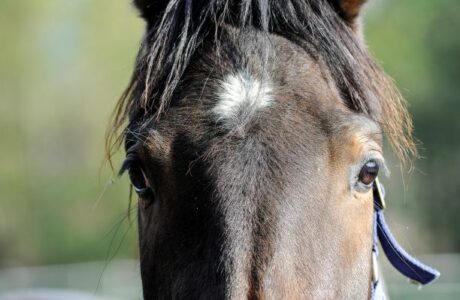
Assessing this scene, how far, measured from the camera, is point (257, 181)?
2602mm

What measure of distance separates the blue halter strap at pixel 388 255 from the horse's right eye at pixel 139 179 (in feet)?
2.95

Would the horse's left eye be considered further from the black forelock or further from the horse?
the black forelock

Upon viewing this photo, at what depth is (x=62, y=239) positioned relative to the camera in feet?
74.8

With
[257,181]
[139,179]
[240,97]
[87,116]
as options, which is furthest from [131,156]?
[87,116]

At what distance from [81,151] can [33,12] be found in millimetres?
4699

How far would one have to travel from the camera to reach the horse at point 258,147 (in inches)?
101

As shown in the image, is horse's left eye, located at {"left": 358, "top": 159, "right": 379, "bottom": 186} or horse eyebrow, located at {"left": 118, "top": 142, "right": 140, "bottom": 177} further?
horse eyebrow, located at {"left": 118, "top": 142, "right": 140, "bottom": 177}

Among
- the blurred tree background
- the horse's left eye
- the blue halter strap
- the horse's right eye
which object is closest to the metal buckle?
the blue halter strap

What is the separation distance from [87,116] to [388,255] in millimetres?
23034

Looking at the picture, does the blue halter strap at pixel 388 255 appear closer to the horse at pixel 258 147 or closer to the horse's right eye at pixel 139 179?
the horse at pixel 258 147

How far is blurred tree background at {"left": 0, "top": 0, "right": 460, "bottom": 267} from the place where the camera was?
1953 cm

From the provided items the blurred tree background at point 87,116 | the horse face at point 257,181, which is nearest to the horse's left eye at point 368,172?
the horse face at point 257,181

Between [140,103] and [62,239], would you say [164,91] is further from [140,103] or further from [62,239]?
[62,239]

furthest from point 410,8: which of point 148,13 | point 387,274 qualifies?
point 148,13
